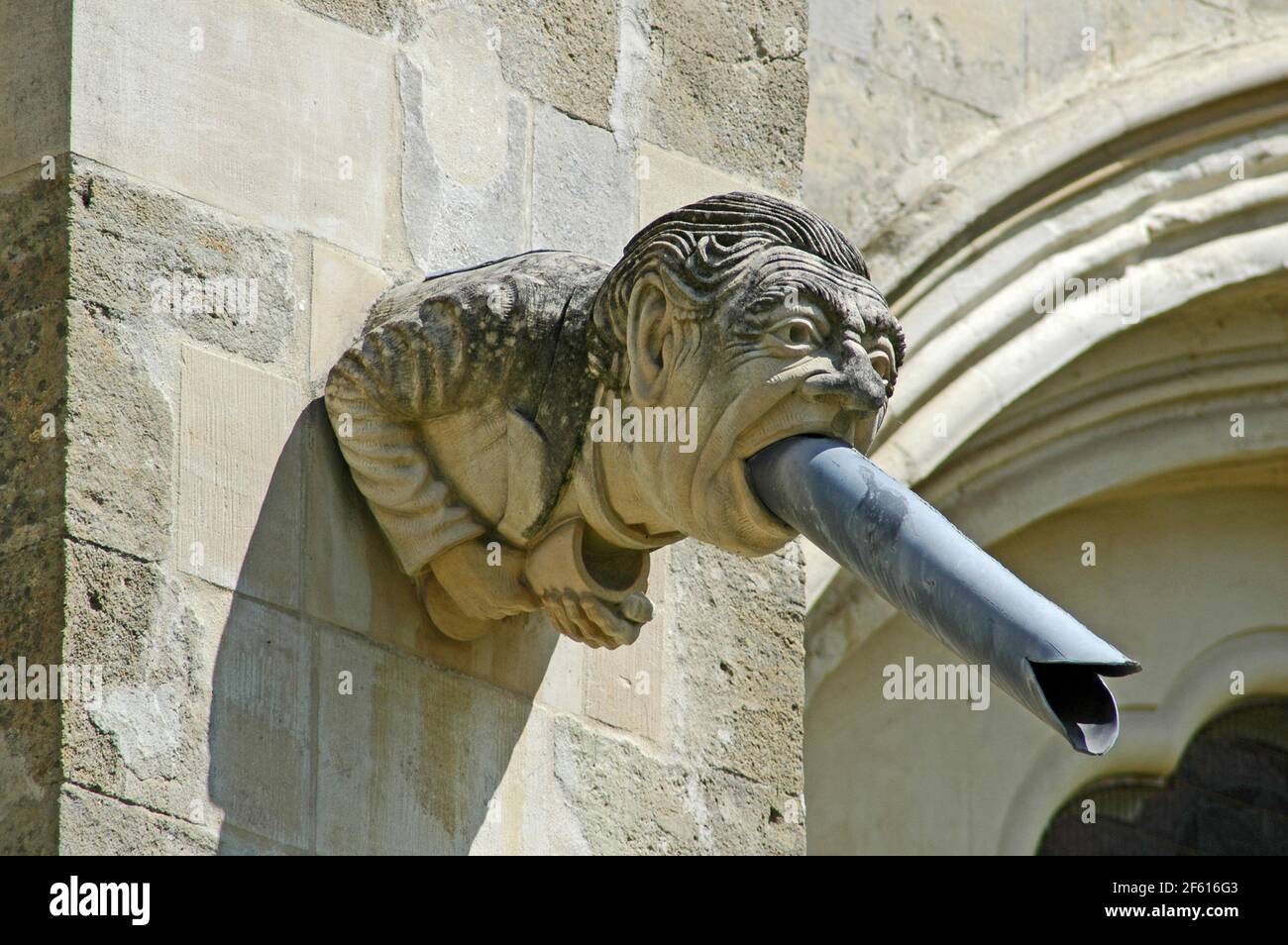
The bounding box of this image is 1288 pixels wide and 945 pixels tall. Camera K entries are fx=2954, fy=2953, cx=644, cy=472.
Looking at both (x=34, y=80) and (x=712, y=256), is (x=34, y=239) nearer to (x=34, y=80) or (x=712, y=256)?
(x=34, y=80)

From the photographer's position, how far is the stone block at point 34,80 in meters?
3.37

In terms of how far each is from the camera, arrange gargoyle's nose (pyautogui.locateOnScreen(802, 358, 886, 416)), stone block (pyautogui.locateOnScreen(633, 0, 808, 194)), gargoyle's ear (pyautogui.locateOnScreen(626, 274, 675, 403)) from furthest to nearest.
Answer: stone block (pyautogui.locateOnScreen(633, 0, 808, 194))
gargoyle's ear (pyautogui.locateOnScreen(626, 274, 675, 403))
gargoyle's nose (pyautogui.locateOnScreen(802, 358, 886, 416))

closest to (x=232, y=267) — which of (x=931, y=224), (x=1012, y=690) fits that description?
(x=1012, y=690)

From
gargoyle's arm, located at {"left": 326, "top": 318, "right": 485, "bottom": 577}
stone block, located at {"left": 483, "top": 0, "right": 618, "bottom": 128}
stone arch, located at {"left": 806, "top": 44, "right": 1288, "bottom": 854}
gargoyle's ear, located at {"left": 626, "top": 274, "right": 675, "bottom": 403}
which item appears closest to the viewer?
gargoyle's ear, located at {"left": 626, "top": 274, "right": 675, "bottom": 403}

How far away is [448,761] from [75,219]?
Answer: 0.82 meters

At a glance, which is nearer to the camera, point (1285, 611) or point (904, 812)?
point (904, 812)

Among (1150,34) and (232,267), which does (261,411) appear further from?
(1150,34)

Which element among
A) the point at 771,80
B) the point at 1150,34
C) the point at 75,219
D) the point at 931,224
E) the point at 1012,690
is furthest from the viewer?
the point at 1150,34

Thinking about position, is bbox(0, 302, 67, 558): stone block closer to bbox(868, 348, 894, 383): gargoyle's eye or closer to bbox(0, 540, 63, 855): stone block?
bbox(0, 540, 63, 855): stone block

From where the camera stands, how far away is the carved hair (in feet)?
11.1

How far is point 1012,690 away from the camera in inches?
121

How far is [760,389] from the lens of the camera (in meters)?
3.31

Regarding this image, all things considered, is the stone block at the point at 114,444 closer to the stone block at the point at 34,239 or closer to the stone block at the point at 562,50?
the stone block at the point at 34,239

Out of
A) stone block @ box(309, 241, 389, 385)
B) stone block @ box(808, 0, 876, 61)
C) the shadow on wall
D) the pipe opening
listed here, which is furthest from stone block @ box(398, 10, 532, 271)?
stone block @ box(808, 0, 876, 61)
